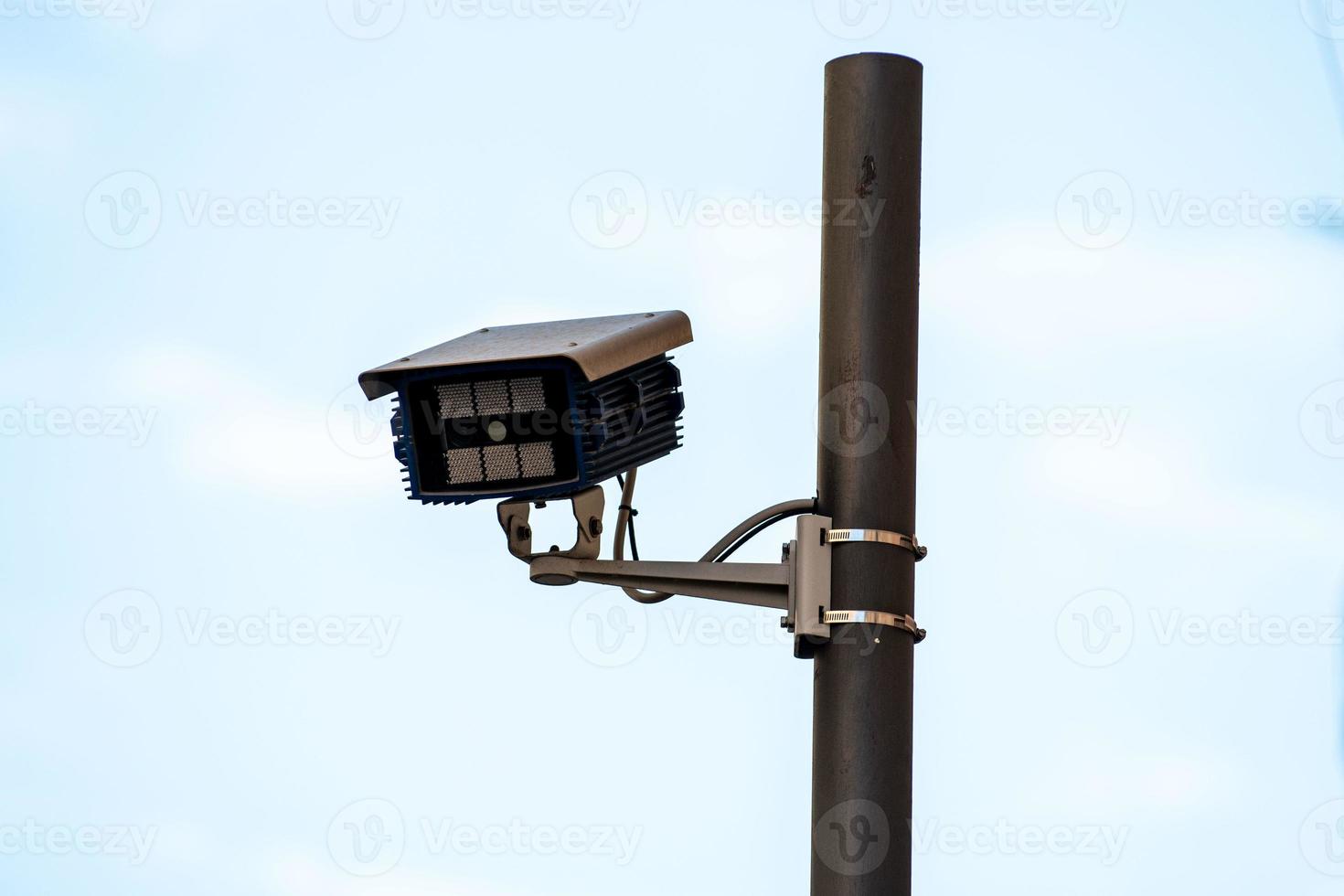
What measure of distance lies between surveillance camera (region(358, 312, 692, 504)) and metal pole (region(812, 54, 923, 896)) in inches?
23.1

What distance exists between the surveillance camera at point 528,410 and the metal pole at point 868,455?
A: 0.59 meters

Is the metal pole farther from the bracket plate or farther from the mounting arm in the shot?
the bracket plate

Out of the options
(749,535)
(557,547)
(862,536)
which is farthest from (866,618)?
(557,547)

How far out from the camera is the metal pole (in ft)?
15.8

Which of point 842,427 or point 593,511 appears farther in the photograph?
point 593,511

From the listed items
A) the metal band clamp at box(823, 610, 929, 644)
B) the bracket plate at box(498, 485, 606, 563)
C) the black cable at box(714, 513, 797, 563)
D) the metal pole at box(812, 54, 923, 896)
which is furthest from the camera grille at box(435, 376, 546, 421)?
the metal band clamp at box(823, 610, 929, 644)

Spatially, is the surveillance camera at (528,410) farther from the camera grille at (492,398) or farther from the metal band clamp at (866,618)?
the metal band clamp at (866,618)

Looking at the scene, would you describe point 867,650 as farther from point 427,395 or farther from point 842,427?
point 427,395

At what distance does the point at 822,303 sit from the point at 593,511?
2.71 feet

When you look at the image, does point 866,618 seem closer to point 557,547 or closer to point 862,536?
point 862,536

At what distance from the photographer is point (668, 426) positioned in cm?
560

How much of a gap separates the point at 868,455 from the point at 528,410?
888 mm

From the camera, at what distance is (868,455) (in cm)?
495

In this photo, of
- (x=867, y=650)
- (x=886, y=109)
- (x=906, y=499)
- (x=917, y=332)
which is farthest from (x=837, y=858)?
(x=886, y=109)
